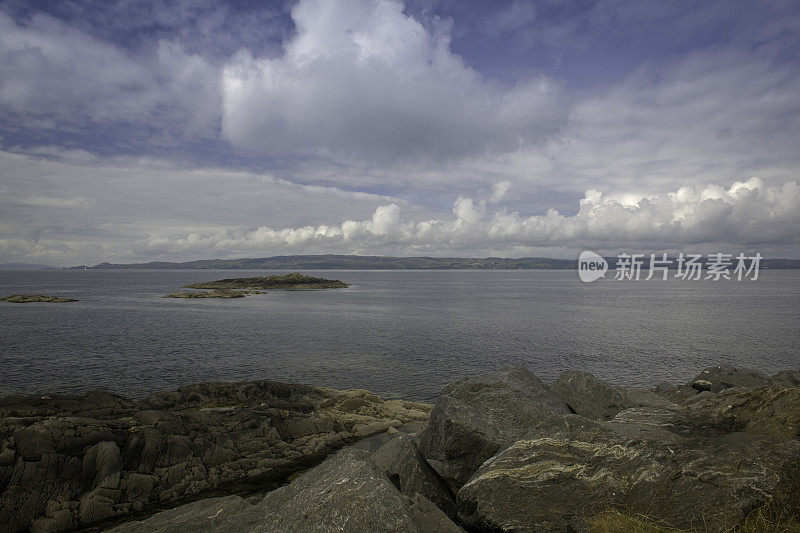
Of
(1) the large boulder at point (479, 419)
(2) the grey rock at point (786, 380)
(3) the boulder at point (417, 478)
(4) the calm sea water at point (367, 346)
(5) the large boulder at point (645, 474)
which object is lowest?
(4) the calm sea water at point (367, 346)

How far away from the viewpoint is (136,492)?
14.1m

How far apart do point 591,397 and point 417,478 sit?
975 cm

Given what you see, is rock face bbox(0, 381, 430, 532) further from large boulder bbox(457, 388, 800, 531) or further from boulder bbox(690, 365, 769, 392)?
boulder bbox(690, 365, 769, 392)

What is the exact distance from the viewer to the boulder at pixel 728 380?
23.9m

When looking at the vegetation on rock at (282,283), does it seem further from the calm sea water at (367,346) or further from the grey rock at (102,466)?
the grey rock at (102,466)

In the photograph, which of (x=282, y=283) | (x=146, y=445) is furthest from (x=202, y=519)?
(x=282, y=283)

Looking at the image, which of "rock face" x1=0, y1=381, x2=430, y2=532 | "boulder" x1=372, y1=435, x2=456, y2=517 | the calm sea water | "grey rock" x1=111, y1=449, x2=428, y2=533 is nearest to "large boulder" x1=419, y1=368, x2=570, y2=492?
"boulder" x1=372, y1=435, x2=456, y2=517

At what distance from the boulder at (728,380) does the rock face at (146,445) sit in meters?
16.2

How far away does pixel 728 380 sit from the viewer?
961 inches

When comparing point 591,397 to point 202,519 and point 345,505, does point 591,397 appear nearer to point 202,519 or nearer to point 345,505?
point 345,505

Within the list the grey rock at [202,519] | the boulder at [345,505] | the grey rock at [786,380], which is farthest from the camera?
the grey rock at [786,380]

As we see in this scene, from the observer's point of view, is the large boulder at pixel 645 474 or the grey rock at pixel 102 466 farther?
the grey rock at pixel 102 466

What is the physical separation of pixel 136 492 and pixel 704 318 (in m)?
83.7

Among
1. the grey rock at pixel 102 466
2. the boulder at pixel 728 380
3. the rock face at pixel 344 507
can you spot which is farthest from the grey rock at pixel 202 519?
the boulder at pixel 728 380
